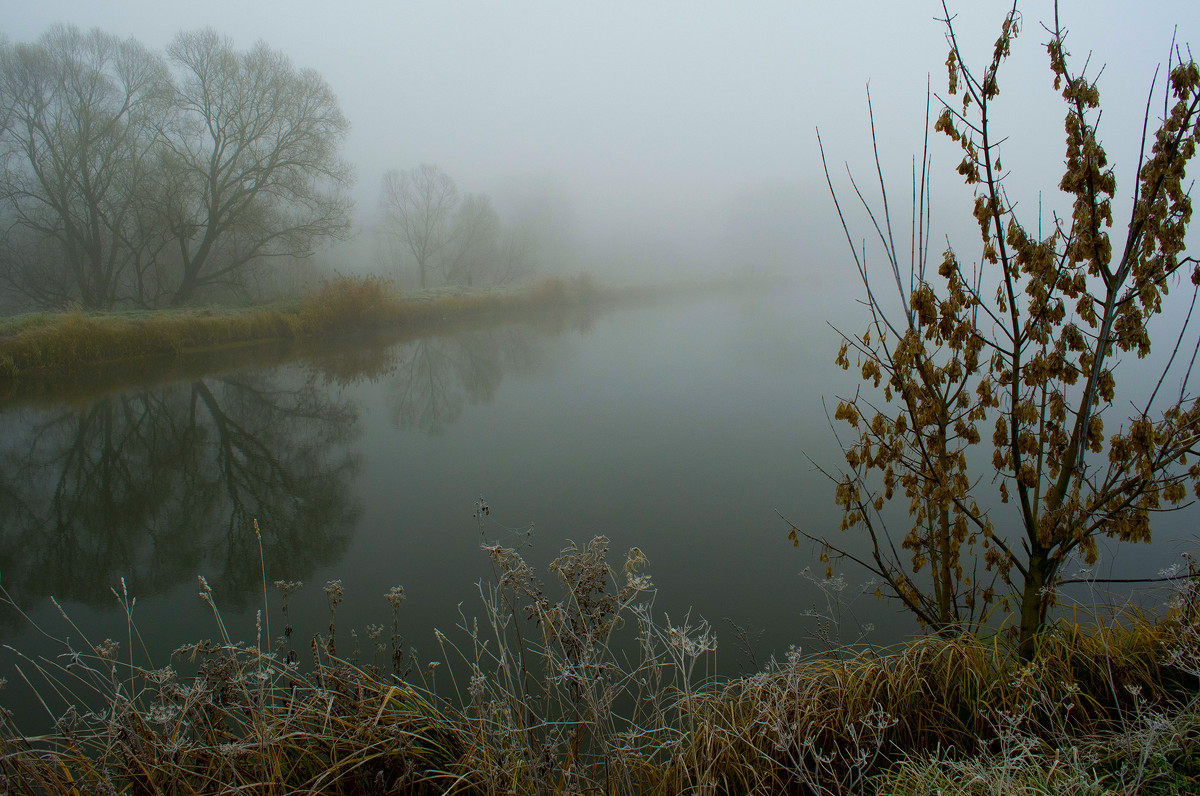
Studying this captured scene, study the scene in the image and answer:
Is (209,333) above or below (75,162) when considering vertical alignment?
below

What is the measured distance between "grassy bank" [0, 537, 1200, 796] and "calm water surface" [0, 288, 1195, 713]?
0.61 m

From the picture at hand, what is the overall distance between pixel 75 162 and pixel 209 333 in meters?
8.00

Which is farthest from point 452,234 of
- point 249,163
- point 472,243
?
point 249,163

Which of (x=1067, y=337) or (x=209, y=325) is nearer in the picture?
(x=1067, y=337)

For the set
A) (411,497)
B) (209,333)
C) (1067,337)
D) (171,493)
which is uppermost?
(209,333)

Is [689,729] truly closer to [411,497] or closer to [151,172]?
[411,497]

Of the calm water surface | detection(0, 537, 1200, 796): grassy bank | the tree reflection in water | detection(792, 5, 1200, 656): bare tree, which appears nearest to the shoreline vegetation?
the tree reflection in water

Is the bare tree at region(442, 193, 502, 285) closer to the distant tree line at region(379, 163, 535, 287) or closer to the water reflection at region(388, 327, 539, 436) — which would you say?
the distant tree line at region(379, 163, 535, 287)

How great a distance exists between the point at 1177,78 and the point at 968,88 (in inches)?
23.0

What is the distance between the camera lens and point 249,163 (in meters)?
18.9

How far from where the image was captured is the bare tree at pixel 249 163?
18.4 metres

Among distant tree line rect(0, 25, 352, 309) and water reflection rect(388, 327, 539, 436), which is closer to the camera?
water reflection rect(388, 327, 539, 436)

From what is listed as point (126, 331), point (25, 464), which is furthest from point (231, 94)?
point (25, 464)

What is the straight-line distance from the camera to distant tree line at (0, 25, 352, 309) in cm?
1659
